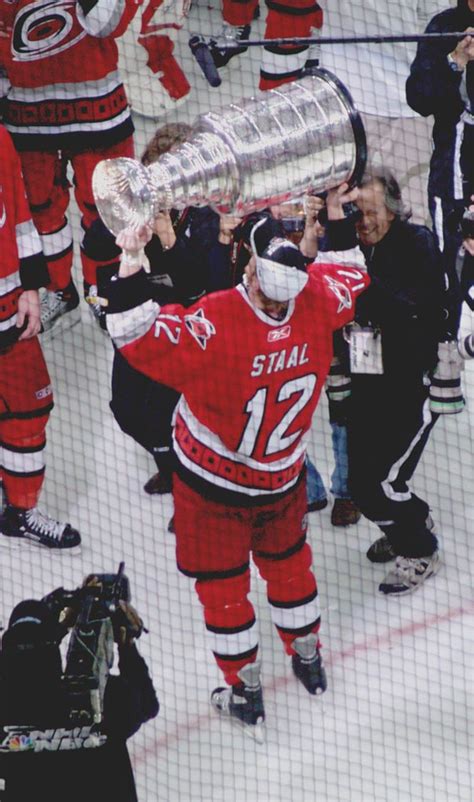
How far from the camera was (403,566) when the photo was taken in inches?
141

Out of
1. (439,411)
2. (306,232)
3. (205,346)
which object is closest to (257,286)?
(205,346)

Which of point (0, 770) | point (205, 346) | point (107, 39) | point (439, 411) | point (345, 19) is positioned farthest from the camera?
point (345, 19)

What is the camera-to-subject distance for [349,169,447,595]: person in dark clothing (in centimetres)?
326

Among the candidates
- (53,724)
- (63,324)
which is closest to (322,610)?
(53,724)

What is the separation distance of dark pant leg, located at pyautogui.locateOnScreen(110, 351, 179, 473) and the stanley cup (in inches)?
36.4

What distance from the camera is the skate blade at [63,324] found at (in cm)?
438

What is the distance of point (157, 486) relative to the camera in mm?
3889

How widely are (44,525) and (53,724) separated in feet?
4.27

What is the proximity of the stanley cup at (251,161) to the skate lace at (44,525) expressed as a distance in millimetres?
1351

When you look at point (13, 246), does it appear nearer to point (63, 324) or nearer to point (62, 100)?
point (62, 100)

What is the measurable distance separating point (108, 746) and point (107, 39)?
6.93ft

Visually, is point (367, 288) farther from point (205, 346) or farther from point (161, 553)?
point (161, 553)

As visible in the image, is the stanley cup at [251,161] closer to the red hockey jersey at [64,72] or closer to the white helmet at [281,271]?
the white helmet at [281,271]

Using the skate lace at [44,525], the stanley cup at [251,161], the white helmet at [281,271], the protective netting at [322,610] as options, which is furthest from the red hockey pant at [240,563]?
the stanley cup at [251,161]
